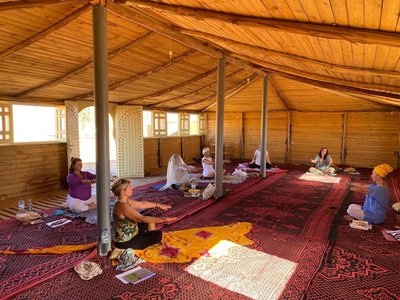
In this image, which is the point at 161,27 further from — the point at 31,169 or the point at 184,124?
the point at 184,124

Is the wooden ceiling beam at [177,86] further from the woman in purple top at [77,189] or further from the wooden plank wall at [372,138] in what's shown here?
the wooden plank wall at [372,138]

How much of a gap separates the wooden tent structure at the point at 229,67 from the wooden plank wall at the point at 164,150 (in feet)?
0.16

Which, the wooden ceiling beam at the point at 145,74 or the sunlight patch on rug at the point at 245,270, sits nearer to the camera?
the sunlight patch on rug at the point at 245,270

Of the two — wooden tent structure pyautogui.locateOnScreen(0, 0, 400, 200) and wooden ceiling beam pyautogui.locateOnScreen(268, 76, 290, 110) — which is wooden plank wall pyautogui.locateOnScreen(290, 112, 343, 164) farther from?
wooden ceiling beam pyautogui.locateOnScreen(268, 76, 290, 110)

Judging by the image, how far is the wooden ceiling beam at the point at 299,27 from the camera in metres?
2.41

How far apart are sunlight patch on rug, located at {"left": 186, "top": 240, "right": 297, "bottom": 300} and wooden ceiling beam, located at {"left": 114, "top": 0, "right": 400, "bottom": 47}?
2.57m

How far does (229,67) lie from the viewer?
→ 8141 millimetres

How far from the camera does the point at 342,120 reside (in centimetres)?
1199

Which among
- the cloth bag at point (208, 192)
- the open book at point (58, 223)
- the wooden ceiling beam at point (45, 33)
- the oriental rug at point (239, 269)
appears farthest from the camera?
the cloth bag at point (208, 192)

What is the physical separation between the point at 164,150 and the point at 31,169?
219 inches

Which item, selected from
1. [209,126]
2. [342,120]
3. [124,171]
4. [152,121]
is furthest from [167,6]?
[209,126]

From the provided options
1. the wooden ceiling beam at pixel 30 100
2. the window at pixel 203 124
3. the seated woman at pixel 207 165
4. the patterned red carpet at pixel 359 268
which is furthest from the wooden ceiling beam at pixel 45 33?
the window at pixel 203 124

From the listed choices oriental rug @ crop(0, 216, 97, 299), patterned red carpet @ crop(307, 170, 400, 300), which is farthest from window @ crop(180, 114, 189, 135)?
patterned red carpet @ crop(307, 170, 400, 300)

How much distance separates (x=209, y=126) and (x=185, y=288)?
12172 millimetres
